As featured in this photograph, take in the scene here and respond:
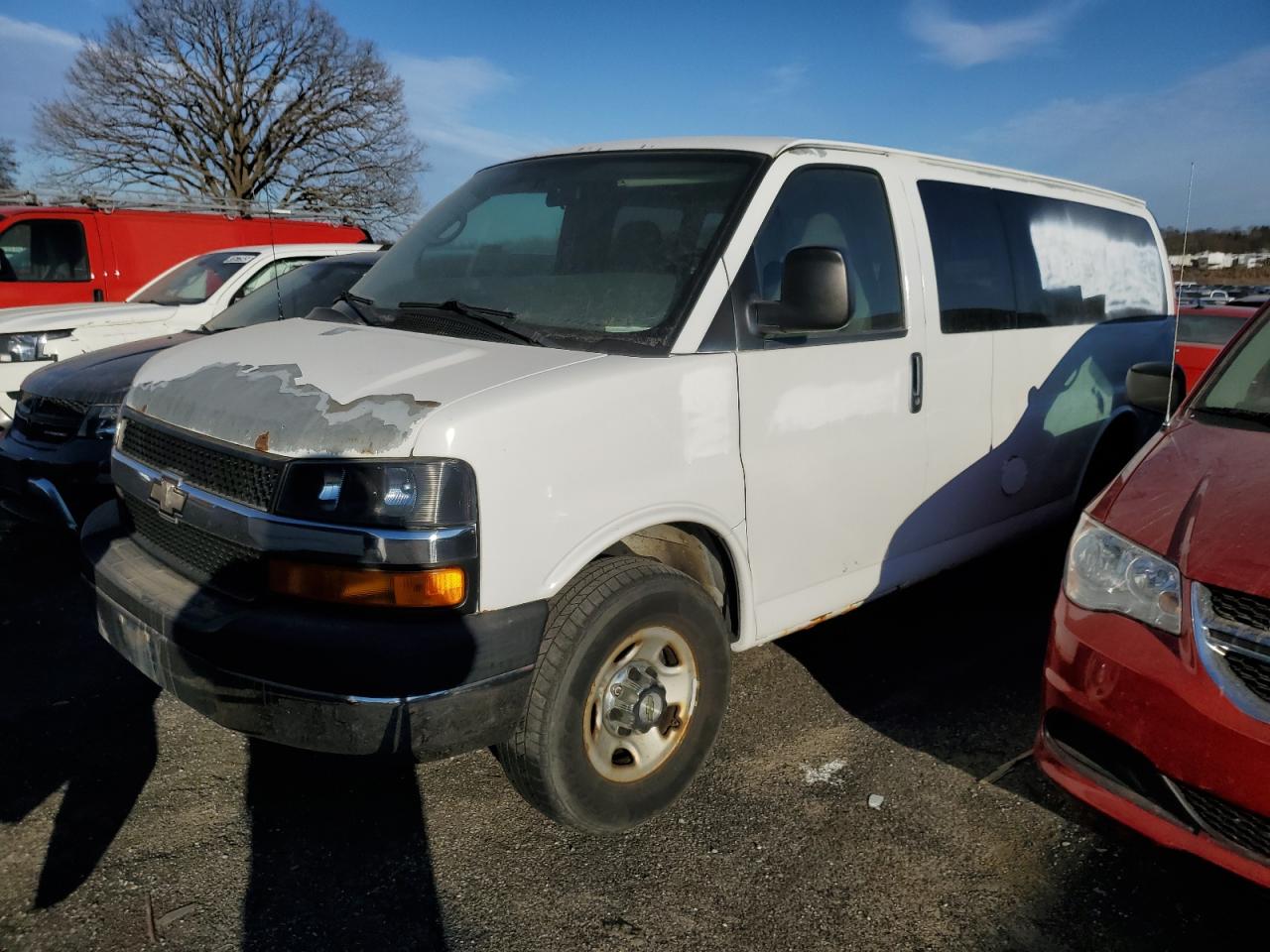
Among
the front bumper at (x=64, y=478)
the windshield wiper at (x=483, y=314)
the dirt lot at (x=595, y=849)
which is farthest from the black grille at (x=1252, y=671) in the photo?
the front bumper at (x=64, y=478)

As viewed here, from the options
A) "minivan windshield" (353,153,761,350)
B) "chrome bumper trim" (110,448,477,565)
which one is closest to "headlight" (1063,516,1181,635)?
"minivan windshield" (353,153,761,350)

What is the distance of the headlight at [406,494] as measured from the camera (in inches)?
94.0

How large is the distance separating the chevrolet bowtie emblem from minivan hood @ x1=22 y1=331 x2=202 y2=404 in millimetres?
2418

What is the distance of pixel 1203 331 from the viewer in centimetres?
739

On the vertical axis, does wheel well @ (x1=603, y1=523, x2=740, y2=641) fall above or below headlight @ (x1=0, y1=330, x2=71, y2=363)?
below

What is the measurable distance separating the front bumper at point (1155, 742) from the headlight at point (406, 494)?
64.8 inches

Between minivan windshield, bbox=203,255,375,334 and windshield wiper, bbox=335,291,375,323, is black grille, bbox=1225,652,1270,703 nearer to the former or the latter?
windshield wiper, bbox=335,291,375,323

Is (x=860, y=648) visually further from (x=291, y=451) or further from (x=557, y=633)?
(x=291, y=451)

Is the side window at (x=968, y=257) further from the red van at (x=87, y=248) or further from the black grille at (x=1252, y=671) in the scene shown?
the red van at (x=87, y=248)

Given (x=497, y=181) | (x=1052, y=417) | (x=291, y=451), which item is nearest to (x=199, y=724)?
(x=291, y=451)

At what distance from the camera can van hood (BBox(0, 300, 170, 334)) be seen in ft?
23.3

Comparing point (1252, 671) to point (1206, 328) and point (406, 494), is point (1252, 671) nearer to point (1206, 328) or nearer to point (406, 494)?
point (406, 494)

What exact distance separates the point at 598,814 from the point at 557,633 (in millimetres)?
618

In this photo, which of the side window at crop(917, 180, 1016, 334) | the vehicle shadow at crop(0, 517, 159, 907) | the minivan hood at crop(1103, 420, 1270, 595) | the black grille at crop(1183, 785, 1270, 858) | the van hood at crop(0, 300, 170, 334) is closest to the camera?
the black grille at crop(1183, 785, 1270, 858)
